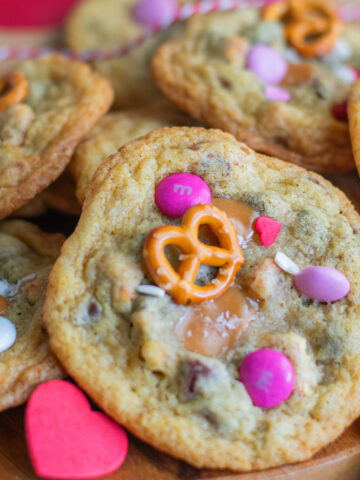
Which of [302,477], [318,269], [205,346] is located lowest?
[302,477]

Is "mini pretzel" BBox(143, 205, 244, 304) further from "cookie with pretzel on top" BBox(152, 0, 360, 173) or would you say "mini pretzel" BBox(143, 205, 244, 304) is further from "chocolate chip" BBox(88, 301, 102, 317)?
"cookie with pretzel on top" BBox(152, 0, 360, 173)

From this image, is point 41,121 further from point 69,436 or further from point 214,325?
point 69,436

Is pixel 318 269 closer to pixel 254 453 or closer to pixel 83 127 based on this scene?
pixel 254 453

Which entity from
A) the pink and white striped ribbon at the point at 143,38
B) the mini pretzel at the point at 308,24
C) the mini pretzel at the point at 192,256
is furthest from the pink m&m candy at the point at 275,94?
the mini pretzel at the point at 192,256

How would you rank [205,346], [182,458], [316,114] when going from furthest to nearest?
1. [316,114]
2. [205,346]
3. [182,458]

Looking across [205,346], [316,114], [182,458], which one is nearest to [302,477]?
[182,458]
